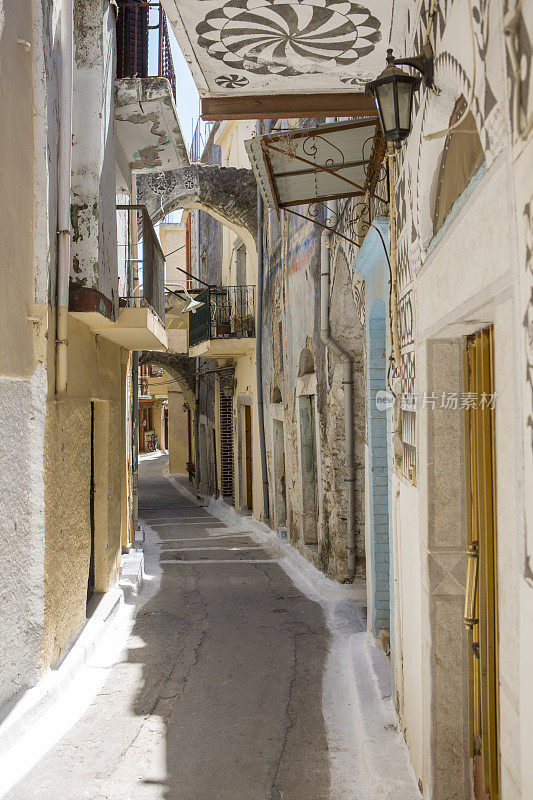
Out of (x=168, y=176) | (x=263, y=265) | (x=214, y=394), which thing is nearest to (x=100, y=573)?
(x=263, y=265)

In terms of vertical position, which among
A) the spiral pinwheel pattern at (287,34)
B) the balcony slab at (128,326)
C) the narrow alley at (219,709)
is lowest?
the narrow alley at (219,709)

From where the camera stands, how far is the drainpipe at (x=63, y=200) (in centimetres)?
559

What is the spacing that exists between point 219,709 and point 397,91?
4.43 m

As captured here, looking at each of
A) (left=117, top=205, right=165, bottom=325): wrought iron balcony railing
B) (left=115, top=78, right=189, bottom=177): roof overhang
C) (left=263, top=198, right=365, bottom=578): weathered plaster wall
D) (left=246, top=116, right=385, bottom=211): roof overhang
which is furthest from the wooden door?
(left=246, top=116, right=385, bottom=211): roof overhang

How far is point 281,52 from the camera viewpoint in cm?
475

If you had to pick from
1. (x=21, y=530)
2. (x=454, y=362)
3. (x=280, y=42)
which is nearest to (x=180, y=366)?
(x=21, y=530)

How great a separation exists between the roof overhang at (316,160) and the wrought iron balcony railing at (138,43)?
3099mm

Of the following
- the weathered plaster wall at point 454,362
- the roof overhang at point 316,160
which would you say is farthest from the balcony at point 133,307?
the weathered plaster wall at point 454,362

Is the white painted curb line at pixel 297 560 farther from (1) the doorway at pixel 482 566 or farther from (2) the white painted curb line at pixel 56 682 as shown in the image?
(1) the doorway at pixel 482 566

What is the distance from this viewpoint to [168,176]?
15.6 metres

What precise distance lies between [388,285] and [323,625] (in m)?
4.22

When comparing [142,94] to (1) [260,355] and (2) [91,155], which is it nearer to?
(2) [91,155]

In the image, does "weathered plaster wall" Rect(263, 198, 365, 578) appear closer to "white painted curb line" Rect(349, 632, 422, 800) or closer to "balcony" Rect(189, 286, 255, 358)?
"balcony" Rect(189, 286, 255, 358)

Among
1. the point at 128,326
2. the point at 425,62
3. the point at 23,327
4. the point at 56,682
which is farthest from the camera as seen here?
the point at 128,326
